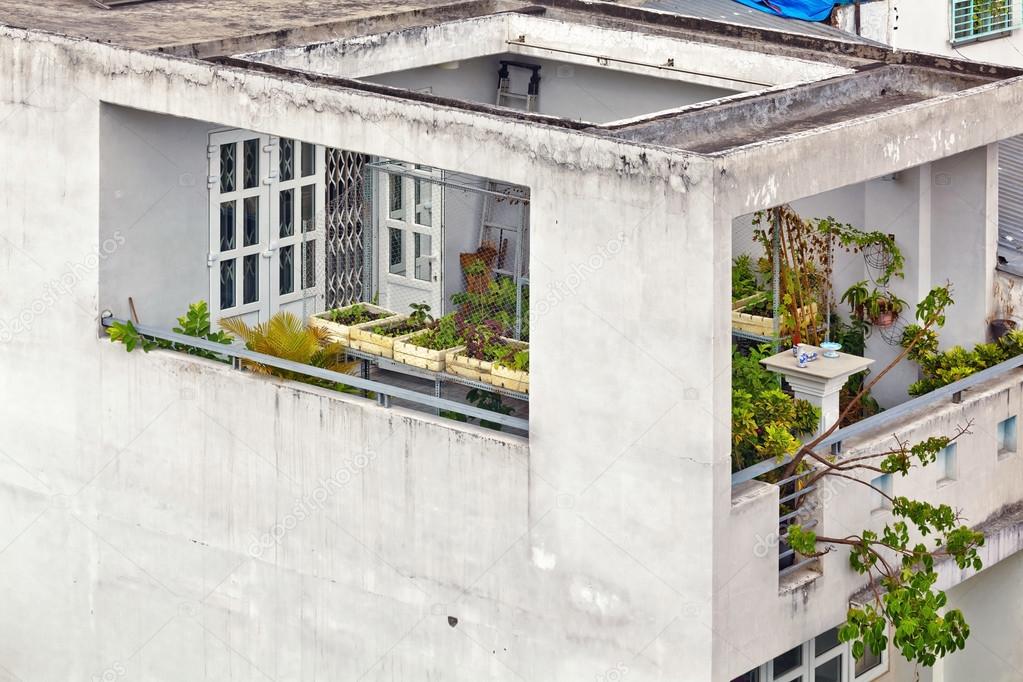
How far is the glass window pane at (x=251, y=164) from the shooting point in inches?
716

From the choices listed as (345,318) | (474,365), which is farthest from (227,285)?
(474,365)

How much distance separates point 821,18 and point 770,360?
9.35 metres

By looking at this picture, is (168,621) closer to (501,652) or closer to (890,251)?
(501,652)

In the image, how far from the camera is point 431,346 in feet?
55.3

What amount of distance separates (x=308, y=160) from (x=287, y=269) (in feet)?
3.21

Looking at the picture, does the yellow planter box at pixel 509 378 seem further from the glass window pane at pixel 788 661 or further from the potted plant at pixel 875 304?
the potted plant at pixel 875 304

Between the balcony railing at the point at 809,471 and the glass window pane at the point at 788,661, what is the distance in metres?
0.98

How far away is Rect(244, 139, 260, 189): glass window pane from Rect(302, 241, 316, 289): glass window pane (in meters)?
0.88

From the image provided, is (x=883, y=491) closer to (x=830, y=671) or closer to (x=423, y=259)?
(x=830, y=671)

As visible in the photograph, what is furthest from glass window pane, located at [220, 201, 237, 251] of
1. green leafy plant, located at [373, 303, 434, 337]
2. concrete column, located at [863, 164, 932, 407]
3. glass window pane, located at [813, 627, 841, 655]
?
glass window pane, located at [813, 627, 841, 655]

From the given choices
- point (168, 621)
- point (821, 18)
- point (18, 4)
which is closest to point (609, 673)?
point (168, 621)

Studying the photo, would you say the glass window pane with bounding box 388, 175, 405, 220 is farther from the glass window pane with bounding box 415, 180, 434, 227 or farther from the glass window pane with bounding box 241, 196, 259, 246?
the glass window pane with bounding box 241, 196, 259, 246

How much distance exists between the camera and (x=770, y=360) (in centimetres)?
1577

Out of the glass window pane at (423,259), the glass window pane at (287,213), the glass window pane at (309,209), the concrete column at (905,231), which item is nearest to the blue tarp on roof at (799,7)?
the glass window pane at (423,259)
